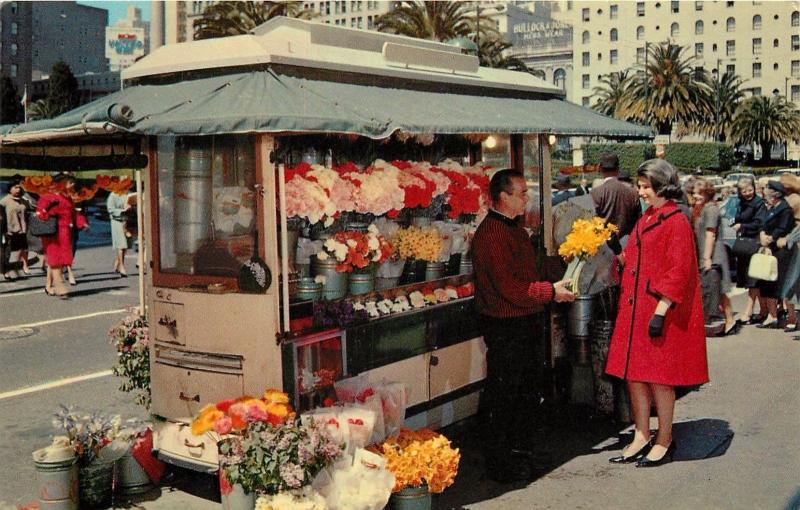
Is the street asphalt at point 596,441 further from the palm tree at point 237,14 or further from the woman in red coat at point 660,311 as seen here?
the palm tree at point 237,14

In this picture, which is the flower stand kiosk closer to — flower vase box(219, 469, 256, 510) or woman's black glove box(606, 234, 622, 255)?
flower vase box(219, 469, 256, 510)

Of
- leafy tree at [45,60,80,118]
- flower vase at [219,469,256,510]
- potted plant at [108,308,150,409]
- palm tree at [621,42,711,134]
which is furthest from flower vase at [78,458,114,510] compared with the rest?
leafy tree at [45,60,80,118]

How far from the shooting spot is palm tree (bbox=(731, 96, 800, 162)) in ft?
258

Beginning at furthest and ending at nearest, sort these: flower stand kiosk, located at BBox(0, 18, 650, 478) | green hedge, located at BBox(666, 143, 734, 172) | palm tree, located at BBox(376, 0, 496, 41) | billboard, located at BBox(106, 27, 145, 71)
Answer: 1. green hedge, located at BBox(666, 143, 734, 172)
2. palm tree, located at BBox(376, 0, 496, 41)
3. billboard, located at BBox(106, 27, 145, 71)
4. flower stand kiosk, located at BBox(0, 18, 650, 478)

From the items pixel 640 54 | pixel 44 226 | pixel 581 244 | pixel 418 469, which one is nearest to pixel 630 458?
pixel 581 244

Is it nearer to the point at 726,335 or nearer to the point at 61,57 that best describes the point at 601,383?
the point at 726,335

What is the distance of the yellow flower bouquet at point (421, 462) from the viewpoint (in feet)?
16.3

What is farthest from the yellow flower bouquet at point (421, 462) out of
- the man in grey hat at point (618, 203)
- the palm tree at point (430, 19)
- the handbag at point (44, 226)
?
the palm tree at point (430, 19)

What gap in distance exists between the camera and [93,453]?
547 centimetres

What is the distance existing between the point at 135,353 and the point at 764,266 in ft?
26.1

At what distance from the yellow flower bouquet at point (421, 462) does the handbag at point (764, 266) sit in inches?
285

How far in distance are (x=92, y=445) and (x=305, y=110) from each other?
2501 millimetres

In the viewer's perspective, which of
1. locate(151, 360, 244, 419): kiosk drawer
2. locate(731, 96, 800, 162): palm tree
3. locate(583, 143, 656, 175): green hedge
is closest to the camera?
locate(151, 360, 244, 419): kiosk drawer

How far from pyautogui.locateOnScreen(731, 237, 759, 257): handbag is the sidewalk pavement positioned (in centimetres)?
348
